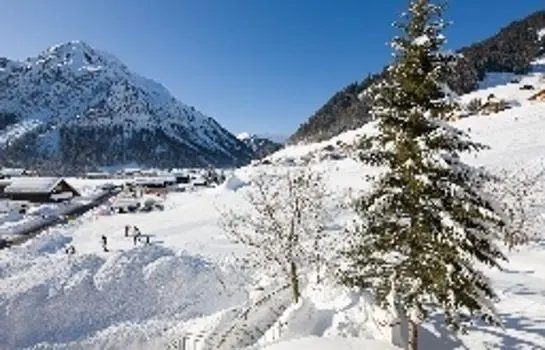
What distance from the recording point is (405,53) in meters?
18.6

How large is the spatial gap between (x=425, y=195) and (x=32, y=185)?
10012 cm

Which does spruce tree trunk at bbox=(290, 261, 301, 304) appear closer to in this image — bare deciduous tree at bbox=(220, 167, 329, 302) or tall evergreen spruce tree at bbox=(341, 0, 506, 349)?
bare deciduous tree at bbox=(220, 167, 329, 302)

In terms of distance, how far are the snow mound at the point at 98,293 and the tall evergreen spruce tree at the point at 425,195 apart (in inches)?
871

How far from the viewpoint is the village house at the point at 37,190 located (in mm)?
104812

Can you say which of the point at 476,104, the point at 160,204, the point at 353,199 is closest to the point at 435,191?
the point at 353,199

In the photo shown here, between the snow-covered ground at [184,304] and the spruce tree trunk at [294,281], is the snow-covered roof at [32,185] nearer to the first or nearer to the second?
the snow-covered ground at [184,304]

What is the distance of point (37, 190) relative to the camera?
10525 cm

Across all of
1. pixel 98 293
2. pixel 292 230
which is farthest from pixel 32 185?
pixel 292 230

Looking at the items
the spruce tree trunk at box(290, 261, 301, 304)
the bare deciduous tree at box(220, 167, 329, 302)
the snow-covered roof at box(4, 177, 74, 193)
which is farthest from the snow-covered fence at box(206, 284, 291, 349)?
the snow-covered roof at box(4, 177, 74, 193)

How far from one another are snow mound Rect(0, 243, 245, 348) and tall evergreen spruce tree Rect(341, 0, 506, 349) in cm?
2213

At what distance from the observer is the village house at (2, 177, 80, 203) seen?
10481cm

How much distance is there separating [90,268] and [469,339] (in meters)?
28.1

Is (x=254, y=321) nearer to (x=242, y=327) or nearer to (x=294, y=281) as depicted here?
(x=242, y=327)

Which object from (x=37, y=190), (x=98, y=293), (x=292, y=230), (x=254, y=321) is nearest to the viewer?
(x=292, y=230)
